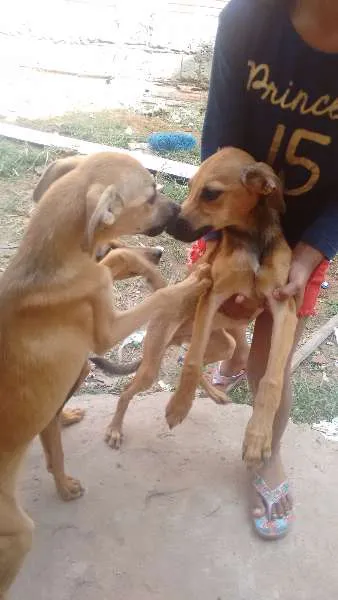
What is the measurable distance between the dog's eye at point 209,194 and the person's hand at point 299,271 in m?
0.52

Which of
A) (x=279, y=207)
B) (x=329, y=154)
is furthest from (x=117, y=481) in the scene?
(x=329, y=154)

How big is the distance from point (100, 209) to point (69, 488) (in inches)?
70.0

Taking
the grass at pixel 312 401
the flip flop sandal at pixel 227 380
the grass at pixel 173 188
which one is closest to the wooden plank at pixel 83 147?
the grass at pixel 173 188

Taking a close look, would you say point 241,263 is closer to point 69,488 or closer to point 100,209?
point 100,209

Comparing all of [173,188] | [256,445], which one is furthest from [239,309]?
[173,188]

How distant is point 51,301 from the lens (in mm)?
2980

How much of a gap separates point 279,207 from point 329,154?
1.16ft

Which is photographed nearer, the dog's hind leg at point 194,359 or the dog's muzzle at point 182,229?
the dog's muzzle at point 182,229

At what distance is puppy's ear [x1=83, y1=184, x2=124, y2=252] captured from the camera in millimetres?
2672

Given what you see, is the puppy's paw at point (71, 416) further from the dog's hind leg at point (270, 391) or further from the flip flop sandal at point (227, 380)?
the dog's hind leg at point (270, 391)

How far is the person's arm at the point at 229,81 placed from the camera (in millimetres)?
3236

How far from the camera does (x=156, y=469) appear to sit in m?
4.02

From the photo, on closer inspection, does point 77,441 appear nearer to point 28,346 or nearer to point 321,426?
point 28,346

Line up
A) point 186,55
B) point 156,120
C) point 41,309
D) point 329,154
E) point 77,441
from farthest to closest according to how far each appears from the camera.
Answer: point 186,55 < point 156,120 < point 77,441 < point 329,154 < point 41,309
